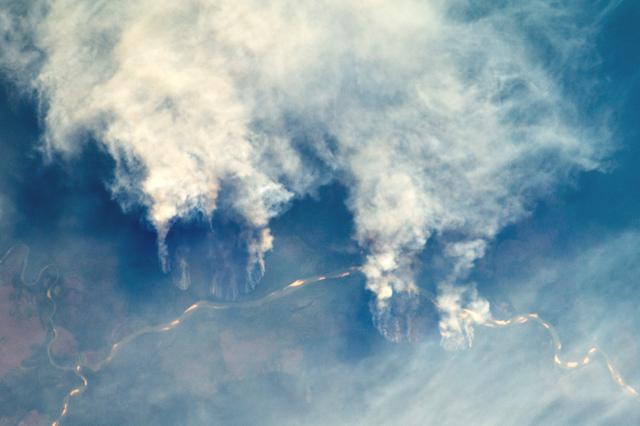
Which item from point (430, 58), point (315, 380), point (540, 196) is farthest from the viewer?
point (315, 380)

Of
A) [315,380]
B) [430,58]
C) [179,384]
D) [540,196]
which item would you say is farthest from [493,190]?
[179,384]

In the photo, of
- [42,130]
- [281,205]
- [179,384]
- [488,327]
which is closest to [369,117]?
[281,205]

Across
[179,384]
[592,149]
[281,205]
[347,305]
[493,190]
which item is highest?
[592,149]

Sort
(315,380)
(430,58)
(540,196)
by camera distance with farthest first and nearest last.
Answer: (315,380) → (540,196) → (430,58)

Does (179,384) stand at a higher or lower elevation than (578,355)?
lower

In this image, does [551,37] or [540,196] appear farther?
[540,196]

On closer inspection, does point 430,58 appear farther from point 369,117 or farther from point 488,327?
point 488,327
